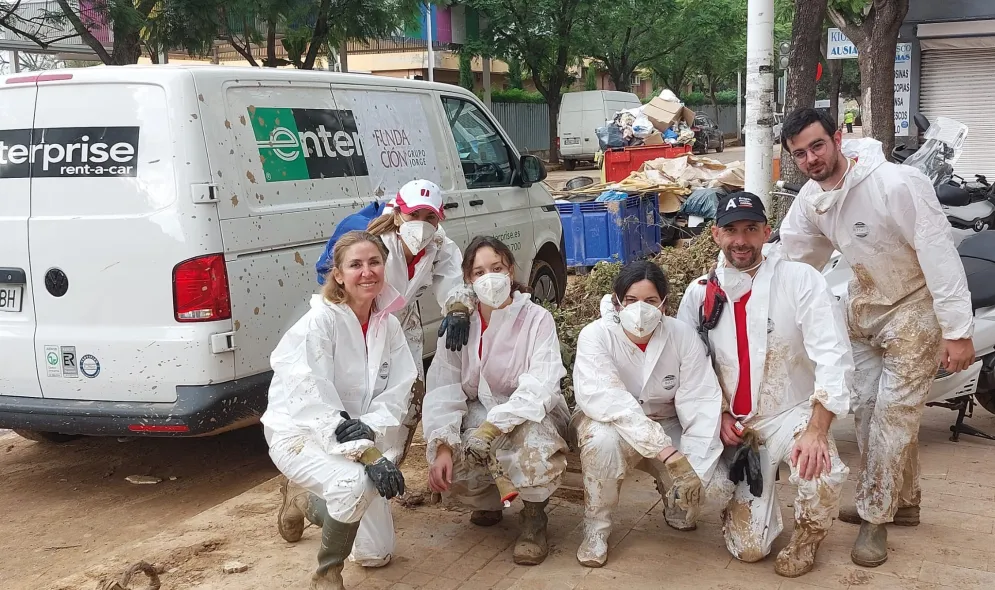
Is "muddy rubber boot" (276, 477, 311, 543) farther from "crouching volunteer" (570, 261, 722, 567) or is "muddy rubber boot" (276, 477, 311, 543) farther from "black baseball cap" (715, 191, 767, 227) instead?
"black baseball cap" (715, 191, 767, 227)

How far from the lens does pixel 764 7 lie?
7859 millimetres

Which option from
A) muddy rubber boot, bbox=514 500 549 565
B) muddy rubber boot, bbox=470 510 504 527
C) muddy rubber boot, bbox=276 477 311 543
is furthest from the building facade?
muddy rubber boot, bbox=276 477 311 543

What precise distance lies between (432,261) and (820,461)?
199 cm

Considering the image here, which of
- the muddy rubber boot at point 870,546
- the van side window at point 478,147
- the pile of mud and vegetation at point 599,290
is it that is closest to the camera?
the muddy rubber boot at point 870,546

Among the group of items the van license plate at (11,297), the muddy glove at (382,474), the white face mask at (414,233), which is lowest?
Result: the muddy glove at (382,474)

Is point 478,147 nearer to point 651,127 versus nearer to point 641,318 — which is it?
point 641,318

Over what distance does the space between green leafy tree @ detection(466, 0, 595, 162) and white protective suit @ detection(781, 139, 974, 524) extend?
2736 centimetres

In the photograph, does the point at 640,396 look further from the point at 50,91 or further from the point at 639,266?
the point at 50,91

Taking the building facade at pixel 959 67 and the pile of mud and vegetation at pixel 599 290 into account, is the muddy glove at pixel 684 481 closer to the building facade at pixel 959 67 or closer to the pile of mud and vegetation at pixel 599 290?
the pile of mud and vegetation at pixel 599 290

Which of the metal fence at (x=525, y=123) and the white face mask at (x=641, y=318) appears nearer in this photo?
the white face mask at (x=641, y=318)

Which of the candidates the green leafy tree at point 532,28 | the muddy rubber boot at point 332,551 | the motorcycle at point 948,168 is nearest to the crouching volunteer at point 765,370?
the muddy rubber boot at point 332,551

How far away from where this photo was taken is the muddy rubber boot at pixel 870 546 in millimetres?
3785

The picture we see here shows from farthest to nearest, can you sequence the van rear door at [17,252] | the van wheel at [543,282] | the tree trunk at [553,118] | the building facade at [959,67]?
the tree trunk at [553,118]
the building facade at [959,67]
the van wheel at [543,282]
the van rear door at [17,252]

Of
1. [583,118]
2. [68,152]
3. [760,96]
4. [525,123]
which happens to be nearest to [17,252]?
[68,152]
